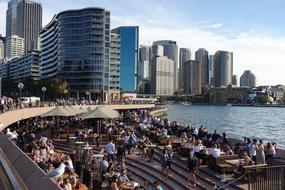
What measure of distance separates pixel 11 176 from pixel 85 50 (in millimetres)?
161411

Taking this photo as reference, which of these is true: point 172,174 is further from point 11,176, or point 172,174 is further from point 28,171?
point 11,176

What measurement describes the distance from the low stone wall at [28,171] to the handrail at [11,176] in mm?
146

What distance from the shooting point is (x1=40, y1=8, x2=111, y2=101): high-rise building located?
169125 millimetres

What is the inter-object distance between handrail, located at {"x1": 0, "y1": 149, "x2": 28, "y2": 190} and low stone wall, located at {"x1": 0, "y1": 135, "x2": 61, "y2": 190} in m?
0.15

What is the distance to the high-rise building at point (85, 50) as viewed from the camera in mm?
169125

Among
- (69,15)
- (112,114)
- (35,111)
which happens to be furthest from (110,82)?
(112,114)

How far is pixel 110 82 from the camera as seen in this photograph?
590 ft

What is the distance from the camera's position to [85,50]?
561ft

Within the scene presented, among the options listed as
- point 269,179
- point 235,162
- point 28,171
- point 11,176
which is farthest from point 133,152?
point 11,176

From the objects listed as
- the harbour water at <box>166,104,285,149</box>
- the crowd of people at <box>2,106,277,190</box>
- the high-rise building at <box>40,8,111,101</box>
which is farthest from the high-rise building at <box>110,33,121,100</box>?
the crowd of people at <box>2,106,277,190</box>

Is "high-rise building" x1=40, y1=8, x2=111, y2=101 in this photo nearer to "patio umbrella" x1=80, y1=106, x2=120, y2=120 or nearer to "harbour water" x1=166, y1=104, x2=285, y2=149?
"harbour water" x1=166, y1=104, x2=285, y2=149

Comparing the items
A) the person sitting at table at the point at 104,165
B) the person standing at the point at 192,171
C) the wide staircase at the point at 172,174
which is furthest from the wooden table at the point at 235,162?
the person sitting at table at the point at 104,165

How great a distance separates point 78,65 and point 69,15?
65.6 ft

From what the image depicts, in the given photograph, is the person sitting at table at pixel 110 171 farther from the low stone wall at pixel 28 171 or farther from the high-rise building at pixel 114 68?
the high-rise building at pixel 114 68
